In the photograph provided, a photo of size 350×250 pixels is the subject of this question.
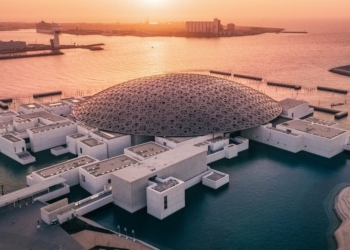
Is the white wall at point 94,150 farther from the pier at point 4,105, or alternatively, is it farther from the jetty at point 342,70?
the jetty at point 342,70

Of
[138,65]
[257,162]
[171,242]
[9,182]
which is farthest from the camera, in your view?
[138,65]

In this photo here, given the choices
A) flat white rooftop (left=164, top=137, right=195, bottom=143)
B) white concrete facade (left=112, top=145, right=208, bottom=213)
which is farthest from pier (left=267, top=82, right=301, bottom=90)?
white concrete facade (left=112, top=145, right=208, bottom=213)

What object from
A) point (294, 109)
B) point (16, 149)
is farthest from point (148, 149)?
point (294, 109)

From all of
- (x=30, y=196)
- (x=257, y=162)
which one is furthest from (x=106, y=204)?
(x=257, y=162)

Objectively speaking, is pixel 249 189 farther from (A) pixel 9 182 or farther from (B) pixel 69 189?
(A) pixel 9 182

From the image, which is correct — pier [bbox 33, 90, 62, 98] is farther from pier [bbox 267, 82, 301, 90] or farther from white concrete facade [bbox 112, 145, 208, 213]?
pier [bbox 267, 82, 301, 90]

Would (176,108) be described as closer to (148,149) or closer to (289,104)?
(148,149)

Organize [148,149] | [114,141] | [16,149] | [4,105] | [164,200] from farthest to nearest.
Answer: [4,105] < [114,141] < [16,149] < [148,149] < [164,200]
